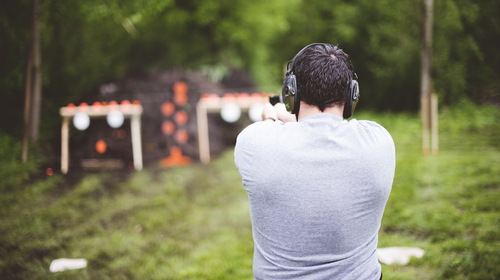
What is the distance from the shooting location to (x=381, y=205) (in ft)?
3.45

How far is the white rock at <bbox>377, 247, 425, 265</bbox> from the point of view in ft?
8.79

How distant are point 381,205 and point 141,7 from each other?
5858 mm

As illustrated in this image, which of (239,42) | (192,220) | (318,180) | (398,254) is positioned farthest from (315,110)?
(239,42)

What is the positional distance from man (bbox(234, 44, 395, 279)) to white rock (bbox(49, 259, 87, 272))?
233 centimetres

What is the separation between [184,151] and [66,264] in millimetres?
4053

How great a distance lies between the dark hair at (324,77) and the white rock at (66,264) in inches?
106

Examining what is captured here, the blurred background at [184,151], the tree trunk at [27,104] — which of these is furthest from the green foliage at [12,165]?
the tree trunk at [27,104]

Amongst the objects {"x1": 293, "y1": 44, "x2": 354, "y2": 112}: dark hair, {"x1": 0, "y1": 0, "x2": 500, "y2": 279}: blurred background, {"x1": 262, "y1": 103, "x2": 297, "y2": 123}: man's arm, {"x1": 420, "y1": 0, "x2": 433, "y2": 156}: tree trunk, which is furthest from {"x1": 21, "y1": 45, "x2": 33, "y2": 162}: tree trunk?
{"x1": 420, "y1": 0, "x2": 433, "y2": 156}: tree trunk

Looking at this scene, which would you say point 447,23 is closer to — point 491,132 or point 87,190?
point 491,132

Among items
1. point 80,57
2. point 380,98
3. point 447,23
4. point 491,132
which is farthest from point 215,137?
point 380,98

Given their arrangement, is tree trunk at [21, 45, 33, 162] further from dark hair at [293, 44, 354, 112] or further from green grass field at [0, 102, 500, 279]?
dark hair at [293, 44, 354, 112]

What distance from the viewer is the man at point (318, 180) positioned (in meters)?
0.96

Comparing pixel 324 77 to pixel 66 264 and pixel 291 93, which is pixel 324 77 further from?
pixel 66 264

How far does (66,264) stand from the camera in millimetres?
2764
